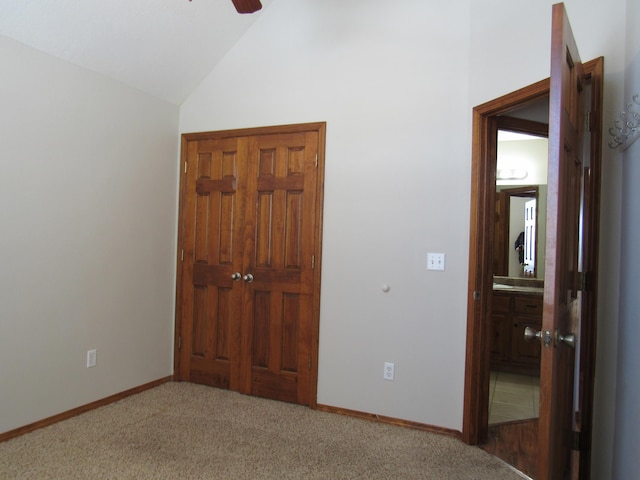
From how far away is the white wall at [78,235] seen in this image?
2.35 metres

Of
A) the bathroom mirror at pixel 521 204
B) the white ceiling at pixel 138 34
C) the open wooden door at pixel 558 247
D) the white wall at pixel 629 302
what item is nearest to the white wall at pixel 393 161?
the white ceiling at pixel 138 34

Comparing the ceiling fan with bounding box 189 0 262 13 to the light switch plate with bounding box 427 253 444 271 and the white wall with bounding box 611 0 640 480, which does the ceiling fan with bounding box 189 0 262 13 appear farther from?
the light switch plate with bounding box 427 253 444 271

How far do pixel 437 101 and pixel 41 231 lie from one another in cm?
259

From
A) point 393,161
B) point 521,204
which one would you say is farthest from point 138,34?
point 521,204

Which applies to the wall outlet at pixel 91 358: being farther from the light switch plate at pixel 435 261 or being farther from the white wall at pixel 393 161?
the light switch plate at pixel 435 261

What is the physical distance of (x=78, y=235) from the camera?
2.68 metres

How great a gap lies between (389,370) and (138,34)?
279 cm

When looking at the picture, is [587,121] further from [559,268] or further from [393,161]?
[393,161]

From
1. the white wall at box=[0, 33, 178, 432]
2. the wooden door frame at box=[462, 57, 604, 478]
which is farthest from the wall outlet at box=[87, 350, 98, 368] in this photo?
the wooden door frame at box=[462, 57, 604, 478]

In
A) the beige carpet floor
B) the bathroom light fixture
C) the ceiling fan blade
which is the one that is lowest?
the beige carpet floor

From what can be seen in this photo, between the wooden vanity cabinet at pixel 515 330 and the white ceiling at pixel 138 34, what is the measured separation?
11.2 feet

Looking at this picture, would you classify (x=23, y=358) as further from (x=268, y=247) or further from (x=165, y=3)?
(x=165, y=3)

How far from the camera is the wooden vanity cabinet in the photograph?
3.98 meters

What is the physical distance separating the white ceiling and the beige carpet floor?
233cm
